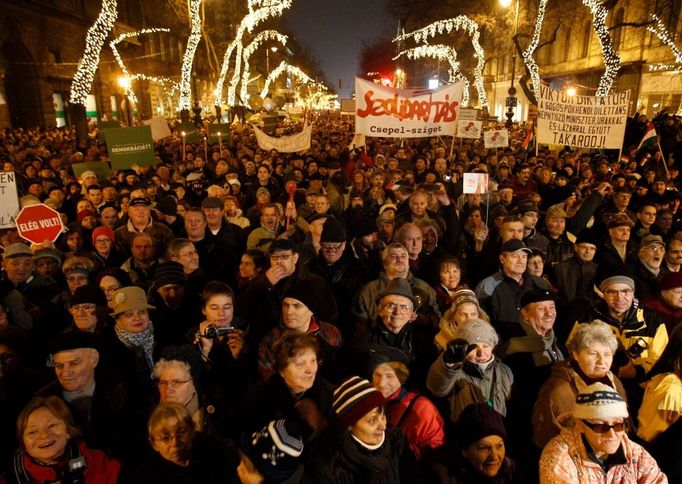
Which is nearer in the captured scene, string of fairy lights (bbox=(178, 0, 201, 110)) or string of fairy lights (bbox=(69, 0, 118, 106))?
string of fairy lights (bbox=(69, 0, 118, 106))

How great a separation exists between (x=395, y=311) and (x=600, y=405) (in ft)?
4.99

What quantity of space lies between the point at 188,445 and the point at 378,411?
0.93 m

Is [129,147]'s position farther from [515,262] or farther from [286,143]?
[515,262]

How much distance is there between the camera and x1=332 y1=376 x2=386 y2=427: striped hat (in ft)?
7.29

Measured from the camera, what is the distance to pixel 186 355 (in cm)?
295

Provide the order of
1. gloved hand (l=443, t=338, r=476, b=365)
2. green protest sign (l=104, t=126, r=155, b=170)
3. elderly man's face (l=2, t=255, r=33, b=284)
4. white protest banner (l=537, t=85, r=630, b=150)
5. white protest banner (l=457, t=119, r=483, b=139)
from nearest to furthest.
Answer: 1. gloved hand (l=443, t=338, r=476, b=365)
2. elderly man's face (l=2, t=255, r=33, b=284)
3. white protest banner (l=537, t=85, r=630, b=150)
4. green protest sign (l=104, t=126, r=155, b=170)
5. white protest banner (l=457, t=119, r=483, b=139)

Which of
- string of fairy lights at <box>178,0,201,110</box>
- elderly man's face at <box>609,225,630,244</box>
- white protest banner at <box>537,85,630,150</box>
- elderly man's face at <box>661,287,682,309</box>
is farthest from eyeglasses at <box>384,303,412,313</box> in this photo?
string of fairy lights at <box>178,0,201,110</box>

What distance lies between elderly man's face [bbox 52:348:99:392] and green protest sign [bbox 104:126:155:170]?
8.02 metres

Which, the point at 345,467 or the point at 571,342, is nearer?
the point at 345,467

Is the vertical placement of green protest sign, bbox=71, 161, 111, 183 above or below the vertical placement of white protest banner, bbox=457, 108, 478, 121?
below

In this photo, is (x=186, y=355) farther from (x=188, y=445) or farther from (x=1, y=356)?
(x=1, y=356)

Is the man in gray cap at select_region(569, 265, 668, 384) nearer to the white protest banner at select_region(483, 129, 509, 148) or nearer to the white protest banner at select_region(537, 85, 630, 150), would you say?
the white protest banner at select_region(537, 85, 630, 150)

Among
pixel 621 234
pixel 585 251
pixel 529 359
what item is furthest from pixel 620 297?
pixel 621 234

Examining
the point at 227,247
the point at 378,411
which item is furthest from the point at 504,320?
the point at 227,247
